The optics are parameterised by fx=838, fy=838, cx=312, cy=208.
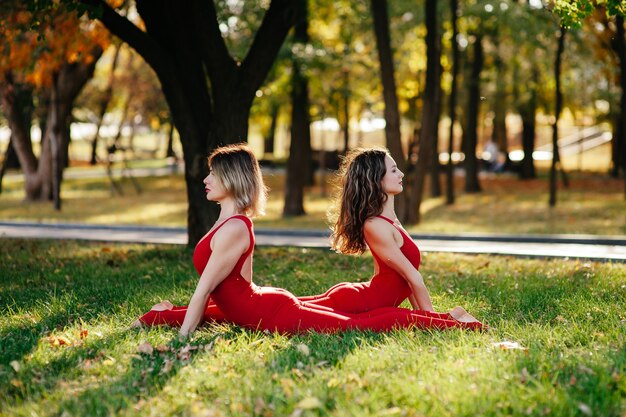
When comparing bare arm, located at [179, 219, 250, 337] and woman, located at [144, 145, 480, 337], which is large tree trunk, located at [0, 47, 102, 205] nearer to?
woman, located at [144, 145, 480, 337]

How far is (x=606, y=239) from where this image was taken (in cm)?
1295

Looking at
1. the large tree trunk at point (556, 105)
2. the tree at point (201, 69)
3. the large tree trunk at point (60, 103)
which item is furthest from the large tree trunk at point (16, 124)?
the large tree trunk at point (556, 105)

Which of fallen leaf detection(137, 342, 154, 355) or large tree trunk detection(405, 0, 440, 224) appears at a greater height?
large tree trunk detection(405, 0, 440, 224)

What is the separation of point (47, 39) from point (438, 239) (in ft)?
26.0

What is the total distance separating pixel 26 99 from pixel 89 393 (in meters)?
24.2

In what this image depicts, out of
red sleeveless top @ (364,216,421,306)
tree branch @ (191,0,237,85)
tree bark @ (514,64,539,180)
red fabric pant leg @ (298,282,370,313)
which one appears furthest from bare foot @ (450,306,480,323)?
tree bark @ (514,64,539,180)

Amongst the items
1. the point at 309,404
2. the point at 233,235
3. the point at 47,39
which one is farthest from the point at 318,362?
the point at 47,39

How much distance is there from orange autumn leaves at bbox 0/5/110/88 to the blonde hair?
639 centimetres

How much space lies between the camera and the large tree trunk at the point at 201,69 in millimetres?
10773

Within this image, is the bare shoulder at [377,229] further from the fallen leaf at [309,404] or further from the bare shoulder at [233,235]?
the fallen leaf at [309,404]

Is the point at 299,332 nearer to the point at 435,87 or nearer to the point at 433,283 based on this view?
the point at 433,283

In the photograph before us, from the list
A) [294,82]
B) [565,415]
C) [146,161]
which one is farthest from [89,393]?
[146,161]

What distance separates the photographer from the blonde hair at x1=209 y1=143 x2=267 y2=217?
6.19m

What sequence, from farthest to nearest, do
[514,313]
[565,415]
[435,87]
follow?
[435,87] < [514,313] < [565,415]
